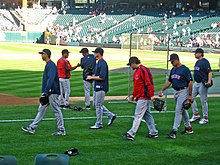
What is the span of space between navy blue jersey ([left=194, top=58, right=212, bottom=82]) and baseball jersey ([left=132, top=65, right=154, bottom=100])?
2.78 m


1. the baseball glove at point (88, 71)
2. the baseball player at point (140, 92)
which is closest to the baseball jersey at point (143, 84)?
the baseball player at point (140, 92)

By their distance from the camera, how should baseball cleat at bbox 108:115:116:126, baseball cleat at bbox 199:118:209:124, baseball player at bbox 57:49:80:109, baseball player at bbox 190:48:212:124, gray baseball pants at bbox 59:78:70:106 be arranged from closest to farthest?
baseball cleat at bbox 108:115:116:126 < baseball player at bbox 190:48:212:124 < baseball cleat at bbox 199:118:209:124 < baseball player at bbox 57:49:80:109 < gray baseball pants at bbox 59:78:70:106

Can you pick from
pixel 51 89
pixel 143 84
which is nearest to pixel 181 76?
pixel 143 84

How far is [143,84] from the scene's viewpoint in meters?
11.3

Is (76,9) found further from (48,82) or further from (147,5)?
(48,82)

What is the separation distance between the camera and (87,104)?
1617cm

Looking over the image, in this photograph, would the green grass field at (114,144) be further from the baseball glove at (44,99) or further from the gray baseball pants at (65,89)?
the gray baseball pants at (65,89)

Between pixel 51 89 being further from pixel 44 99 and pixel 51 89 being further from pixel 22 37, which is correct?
pixel 22 37

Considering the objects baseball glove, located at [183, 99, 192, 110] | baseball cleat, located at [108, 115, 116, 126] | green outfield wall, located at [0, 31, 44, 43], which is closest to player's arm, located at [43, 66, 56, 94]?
baseball cleat, located at [108, 115, 116, 126]

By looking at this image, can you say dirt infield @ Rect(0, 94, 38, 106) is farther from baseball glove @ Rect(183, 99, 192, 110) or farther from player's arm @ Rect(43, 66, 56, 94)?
baseball glove @ Rect(183, 99, 192, 110)

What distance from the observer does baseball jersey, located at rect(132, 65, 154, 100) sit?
11273mm

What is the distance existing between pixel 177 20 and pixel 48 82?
51.4 meters

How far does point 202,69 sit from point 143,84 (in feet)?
9.85

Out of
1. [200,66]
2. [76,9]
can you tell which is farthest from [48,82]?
[76,9]
